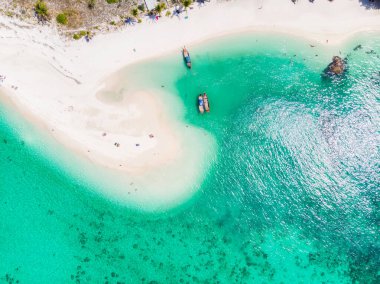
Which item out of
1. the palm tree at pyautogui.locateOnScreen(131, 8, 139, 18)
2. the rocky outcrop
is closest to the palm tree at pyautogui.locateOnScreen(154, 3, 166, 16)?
the palm tree at pyautogui.locateOnScreen(131, 8, 139, 18)

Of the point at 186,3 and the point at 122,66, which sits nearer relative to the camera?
the point at 186,3

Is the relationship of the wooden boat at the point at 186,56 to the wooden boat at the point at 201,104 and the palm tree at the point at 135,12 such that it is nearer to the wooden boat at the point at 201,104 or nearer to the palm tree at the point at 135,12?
the wooden boat at the point at 201,104

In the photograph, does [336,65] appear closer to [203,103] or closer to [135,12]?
[203,103]

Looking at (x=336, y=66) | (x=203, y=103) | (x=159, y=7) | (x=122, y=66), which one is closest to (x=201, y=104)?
(x=203, y=103)

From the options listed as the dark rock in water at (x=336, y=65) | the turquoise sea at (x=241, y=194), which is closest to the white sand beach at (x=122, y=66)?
the turquoise sea at (x=241, y=194)

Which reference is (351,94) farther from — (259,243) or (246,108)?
(259,243)
